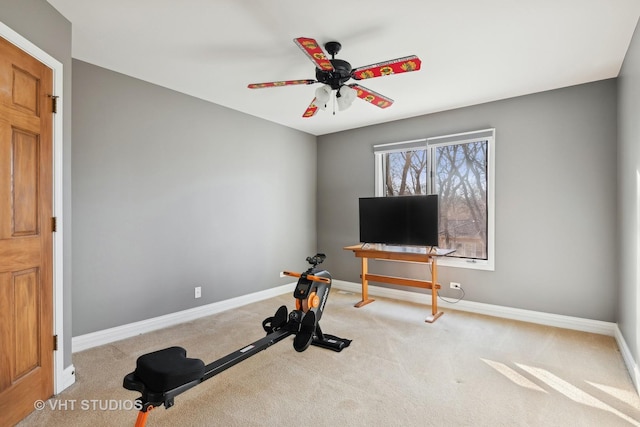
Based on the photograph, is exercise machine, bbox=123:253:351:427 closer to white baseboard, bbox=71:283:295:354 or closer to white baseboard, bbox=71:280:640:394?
white baseboard, bbox=71:280:640:394

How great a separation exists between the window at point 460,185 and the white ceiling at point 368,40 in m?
0.80

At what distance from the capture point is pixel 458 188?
438 cm

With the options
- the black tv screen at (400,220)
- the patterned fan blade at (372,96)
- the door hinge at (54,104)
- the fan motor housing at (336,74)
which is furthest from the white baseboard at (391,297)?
the fan motor housing at (336,74)

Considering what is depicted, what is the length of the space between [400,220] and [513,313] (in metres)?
1.71

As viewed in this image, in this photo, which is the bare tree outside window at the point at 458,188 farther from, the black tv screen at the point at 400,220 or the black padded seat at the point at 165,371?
the black padded seat at the point at 165,371

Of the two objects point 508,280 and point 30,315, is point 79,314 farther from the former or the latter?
point 508,280

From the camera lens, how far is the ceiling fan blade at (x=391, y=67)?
7.05 feet

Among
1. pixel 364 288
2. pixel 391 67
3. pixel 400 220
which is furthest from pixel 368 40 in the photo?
pixel 364 288

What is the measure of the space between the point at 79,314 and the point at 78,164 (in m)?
1.36

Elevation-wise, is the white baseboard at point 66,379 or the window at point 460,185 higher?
the window at point 460,185

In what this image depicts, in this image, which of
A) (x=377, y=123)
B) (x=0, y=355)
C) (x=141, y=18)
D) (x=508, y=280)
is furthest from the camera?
(x=377, y=123)

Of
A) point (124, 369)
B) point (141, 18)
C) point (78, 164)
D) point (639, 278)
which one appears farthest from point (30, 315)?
point (639, 278)

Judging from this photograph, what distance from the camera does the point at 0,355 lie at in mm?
1842

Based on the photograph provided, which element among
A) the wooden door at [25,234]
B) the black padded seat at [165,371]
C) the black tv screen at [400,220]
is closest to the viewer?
the black padded seat at [165,371]
